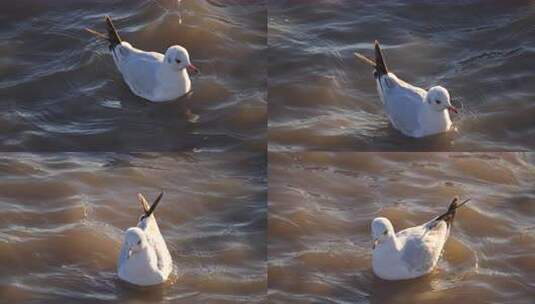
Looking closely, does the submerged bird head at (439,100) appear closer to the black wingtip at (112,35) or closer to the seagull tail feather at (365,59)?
the seagull tail feather at (365,59)

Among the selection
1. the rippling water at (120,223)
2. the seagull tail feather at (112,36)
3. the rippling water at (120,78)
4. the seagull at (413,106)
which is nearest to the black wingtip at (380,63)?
the seagull at (413,106)

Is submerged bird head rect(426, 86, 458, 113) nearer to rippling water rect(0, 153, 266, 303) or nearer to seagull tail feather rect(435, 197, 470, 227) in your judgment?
seagull tail feather rect(435, 197, 470, 227)

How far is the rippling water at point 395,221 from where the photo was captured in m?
7.23

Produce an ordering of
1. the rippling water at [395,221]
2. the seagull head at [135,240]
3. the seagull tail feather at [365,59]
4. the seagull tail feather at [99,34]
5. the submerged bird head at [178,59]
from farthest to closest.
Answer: the seagull tail feather at [99,34] → the seagull tail feather at [365,59] → the submerged bird head at [178,59] → the rippling water at [395,221] → the seagull head at [135,240]

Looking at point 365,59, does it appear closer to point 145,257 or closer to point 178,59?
point 178,59

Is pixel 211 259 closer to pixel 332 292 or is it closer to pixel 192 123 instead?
pixel 332 292

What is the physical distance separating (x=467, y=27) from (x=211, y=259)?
3749mm

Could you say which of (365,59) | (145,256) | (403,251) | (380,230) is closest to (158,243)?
(145,256)

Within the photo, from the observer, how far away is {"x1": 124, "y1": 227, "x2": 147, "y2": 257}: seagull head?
Result: 699 centimetres

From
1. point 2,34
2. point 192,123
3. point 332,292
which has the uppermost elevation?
point 2,34

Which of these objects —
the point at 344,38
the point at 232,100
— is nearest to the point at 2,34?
the point at 232,100

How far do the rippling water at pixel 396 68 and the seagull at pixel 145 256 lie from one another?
1607mm

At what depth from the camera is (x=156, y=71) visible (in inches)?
345

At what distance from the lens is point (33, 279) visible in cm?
721
